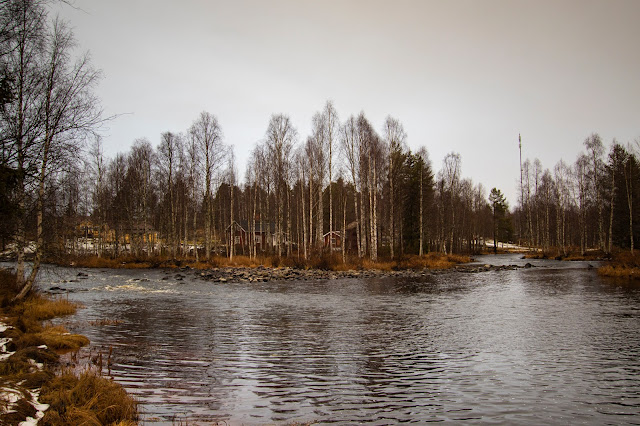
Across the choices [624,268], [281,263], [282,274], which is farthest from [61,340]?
[624,268]

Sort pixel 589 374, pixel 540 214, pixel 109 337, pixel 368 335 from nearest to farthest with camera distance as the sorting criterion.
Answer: pixel 589 374, pixel 109 337, pixel 368 335, pixel 540 214

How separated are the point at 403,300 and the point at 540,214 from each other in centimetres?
6475

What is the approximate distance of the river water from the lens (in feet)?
21.5

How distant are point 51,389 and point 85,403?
35.6 inches

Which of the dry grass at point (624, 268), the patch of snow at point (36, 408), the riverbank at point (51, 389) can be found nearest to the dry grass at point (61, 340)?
the riverbank at point (51, 389)

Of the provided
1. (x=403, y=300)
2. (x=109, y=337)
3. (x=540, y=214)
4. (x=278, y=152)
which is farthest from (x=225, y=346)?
(x=540, y=214)

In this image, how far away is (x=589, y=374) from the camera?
866 centimetres

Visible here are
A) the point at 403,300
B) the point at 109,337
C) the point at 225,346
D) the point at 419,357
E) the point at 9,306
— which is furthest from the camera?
the point at 403,300

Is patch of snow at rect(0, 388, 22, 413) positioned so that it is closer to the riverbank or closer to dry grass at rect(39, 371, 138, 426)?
the riverbank

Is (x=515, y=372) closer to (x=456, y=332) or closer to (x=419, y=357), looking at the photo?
(x=419, y=357)

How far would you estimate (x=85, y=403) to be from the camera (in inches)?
219

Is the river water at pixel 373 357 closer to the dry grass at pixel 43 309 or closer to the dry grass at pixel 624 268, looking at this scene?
the dry grass at pixel 43 309

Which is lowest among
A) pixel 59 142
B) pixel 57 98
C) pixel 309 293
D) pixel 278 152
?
pixel 309 293

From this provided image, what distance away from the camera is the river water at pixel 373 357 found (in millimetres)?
6551
